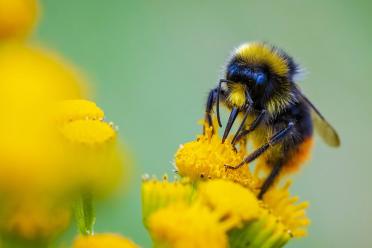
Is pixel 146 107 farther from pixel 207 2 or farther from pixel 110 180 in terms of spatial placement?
pixel 110 180

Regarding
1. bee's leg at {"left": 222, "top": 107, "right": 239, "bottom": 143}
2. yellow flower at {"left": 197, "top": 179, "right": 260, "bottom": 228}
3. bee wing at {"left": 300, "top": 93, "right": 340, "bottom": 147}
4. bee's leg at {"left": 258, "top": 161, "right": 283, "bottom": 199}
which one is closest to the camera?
yellow flower at {"left": 197, "top": 179, "right": 260, "bottom": 228}

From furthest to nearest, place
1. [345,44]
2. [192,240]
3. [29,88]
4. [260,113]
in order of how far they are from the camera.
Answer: [345,44], [260,113], [192,240], [29,88]

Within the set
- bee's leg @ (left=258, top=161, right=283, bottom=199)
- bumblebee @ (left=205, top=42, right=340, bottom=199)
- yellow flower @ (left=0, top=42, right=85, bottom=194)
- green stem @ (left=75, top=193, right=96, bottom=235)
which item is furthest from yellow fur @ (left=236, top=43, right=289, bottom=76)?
yellow flower @ (left=0, top=42, right=85, bottom=194)

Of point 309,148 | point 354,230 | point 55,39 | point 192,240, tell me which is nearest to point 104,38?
point 55,39

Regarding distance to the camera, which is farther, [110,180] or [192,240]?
[192,240]

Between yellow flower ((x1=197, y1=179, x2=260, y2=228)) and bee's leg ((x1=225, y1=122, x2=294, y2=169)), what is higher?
bee's leg ((x1=225, y1=122, x2=294, y2=169))

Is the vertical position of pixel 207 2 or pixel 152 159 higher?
pixel 207 2

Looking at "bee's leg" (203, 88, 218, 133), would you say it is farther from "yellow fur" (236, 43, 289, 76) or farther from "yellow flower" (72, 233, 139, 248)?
"yellow flower" (72, 233, 139, 248)

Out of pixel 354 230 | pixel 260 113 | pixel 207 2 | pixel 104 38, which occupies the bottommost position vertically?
pixel 260 113

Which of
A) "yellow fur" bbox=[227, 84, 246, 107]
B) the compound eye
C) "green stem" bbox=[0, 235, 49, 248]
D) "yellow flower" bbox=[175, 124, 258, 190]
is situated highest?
the compound eye
